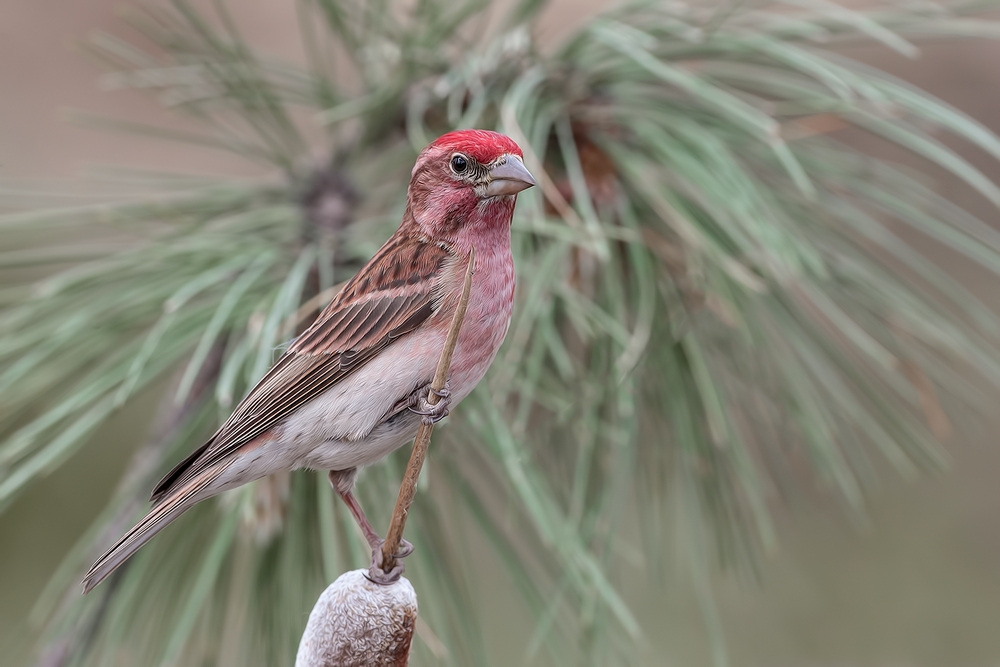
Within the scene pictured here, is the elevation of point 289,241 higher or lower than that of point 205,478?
higher

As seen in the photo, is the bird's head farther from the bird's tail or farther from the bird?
the bird's tail

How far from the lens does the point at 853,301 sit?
137 centimetres

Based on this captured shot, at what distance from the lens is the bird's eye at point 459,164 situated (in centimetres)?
69

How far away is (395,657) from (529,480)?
0.44 metres

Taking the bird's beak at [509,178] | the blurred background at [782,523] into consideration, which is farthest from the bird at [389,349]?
the blurred background at [782,523]

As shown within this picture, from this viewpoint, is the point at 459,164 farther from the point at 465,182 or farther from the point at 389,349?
the point at 389,349

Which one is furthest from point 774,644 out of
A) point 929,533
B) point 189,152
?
point 189,152

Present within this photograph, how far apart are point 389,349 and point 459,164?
0.18m

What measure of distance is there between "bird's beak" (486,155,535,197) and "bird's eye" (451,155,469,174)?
2cm

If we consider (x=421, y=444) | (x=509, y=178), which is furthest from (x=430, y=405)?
(x=509, y=178)

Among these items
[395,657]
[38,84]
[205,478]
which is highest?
[38,84]

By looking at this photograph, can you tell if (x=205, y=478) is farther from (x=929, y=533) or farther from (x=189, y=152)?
(x=189, y=152)

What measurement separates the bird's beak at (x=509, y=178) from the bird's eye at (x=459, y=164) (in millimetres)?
22

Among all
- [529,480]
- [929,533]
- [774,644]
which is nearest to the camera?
[529,480]
